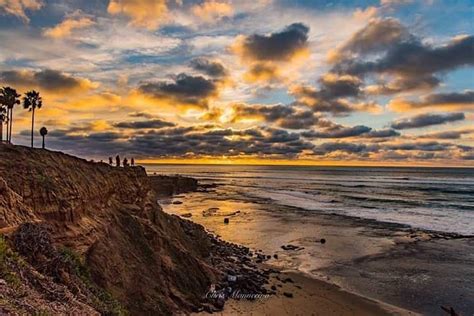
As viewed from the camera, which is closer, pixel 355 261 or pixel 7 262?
pixel 7 262

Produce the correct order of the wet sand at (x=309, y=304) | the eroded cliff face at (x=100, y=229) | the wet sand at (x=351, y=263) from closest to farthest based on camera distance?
1. the eroded cliff face at (x=100, y=229)
2. the wet sand at (x=309, y=304)
3. the wet sand at (x=351, y=263)

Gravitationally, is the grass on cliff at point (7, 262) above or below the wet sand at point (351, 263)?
above

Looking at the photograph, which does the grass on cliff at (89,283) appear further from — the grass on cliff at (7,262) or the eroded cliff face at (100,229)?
the grass on cliff at (7,262)

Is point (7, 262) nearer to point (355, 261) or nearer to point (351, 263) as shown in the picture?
point (351, 263)

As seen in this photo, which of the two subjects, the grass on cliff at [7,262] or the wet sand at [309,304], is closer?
the grass on cliff at [7,262]

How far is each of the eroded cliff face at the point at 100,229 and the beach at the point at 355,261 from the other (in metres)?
3.50

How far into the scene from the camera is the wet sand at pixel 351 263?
24562 mm

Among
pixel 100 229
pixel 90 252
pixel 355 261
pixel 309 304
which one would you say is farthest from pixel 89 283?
pixel 355 261

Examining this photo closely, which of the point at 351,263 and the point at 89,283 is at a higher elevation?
the point at 89,283

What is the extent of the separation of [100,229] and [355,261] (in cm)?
2404

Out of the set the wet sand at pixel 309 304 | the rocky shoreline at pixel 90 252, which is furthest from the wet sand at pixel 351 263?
the rocky shoreline at pixel 90 252

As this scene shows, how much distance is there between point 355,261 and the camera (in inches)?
1410

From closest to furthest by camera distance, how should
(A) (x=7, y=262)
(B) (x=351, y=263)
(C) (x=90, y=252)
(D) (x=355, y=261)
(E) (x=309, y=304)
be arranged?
1. (A) (x=7, y=262)
2. (C) (x=90, y=252)
3. (E) (x=309, y=304)
4. (B) (x=351, y=263)
5. (D) (x=355, y=261)

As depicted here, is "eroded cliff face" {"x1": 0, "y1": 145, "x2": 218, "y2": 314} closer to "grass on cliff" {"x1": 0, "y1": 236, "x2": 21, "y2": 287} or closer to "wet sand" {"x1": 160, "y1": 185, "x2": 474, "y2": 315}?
"grass on cliff" {"x1": 0, "y1": 236, "x2": 21, "y2": 287}
